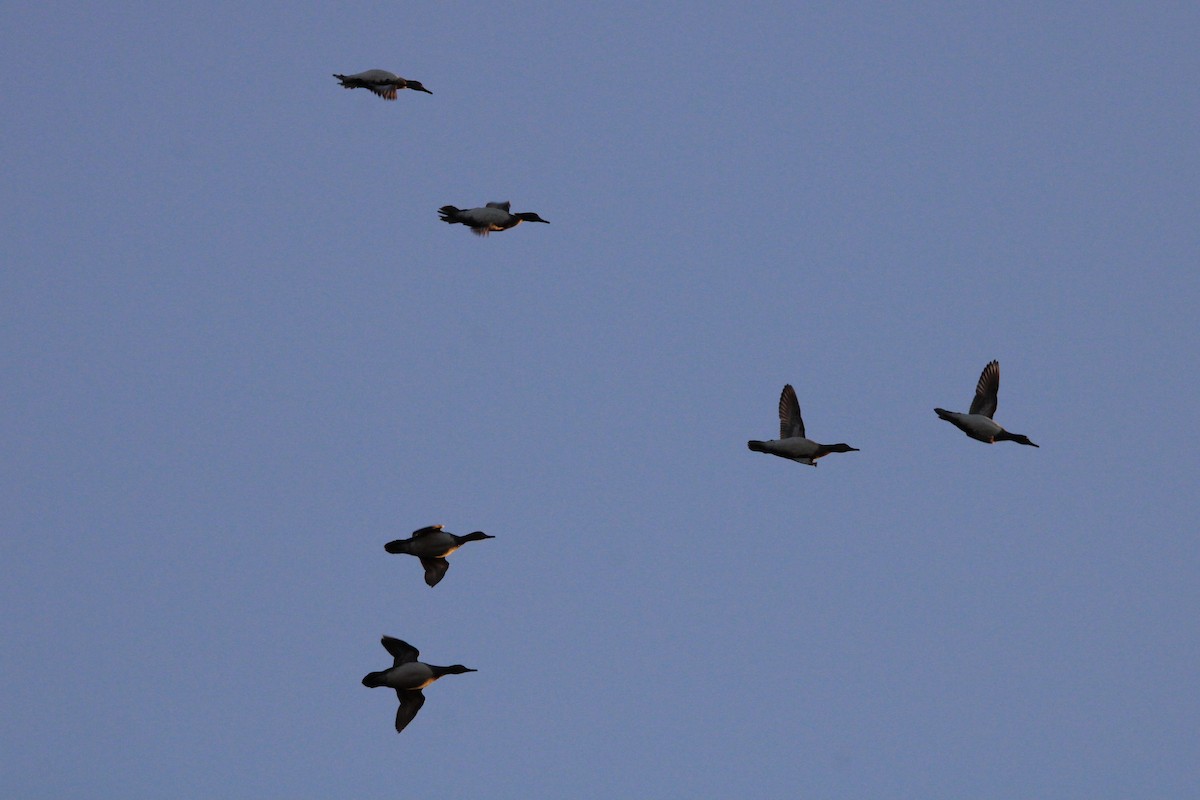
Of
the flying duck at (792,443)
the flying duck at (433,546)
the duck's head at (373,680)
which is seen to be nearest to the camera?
the duck's head at (373,680)

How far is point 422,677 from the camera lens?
1457 inches

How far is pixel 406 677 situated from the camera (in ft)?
121

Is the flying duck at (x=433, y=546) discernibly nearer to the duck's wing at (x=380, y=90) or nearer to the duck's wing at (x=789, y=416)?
the duck's wing at (x=789, y=416)

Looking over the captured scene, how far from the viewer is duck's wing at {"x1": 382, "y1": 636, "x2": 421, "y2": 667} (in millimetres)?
37312

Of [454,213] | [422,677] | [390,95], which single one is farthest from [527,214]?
[422,677]

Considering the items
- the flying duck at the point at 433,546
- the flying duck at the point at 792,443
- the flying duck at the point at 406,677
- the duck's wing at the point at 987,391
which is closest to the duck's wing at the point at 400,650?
the flying duck at the point at 406,677

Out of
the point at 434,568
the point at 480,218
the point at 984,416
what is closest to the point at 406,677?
the point at 434,568

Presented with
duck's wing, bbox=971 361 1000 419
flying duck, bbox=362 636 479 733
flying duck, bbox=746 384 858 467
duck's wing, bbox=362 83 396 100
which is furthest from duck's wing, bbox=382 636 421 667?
duck's wing, bbox=971 361 1000 419

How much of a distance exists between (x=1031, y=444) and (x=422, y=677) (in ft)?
59.8

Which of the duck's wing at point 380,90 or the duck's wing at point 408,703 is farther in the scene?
the duck's wing at point 380,90

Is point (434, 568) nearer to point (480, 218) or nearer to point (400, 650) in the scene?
point (400, 650)

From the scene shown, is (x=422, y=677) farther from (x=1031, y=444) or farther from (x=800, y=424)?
(x=1031, y=444)

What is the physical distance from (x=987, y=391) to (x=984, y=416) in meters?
0.97

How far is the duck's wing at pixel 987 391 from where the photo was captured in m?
41.6
